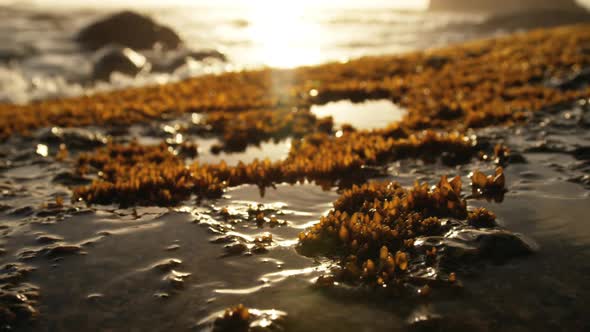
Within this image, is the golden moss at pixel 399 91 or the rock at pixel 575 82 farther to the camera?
the rock at pixel 575 82

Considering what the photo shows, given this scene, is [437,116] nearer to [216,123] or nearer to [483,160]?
[483,160]

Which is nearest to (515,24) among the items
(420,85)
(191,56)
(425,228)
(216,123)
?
(191,56)

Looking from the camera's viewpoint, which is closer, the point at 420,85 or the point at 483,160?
the point at 483,160

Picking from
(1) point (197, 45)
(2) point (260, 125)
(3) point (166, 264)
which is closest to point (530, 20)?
(1) point (197, 45)

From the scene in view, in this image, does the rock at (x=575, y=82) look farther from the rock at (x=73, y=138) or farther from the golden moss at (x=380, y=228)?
the rock at (x=73, y=138)

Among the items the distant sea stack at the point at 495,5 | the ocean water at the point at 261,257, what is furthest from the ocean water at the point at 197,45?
the distant sea stack at the point at 495,5
